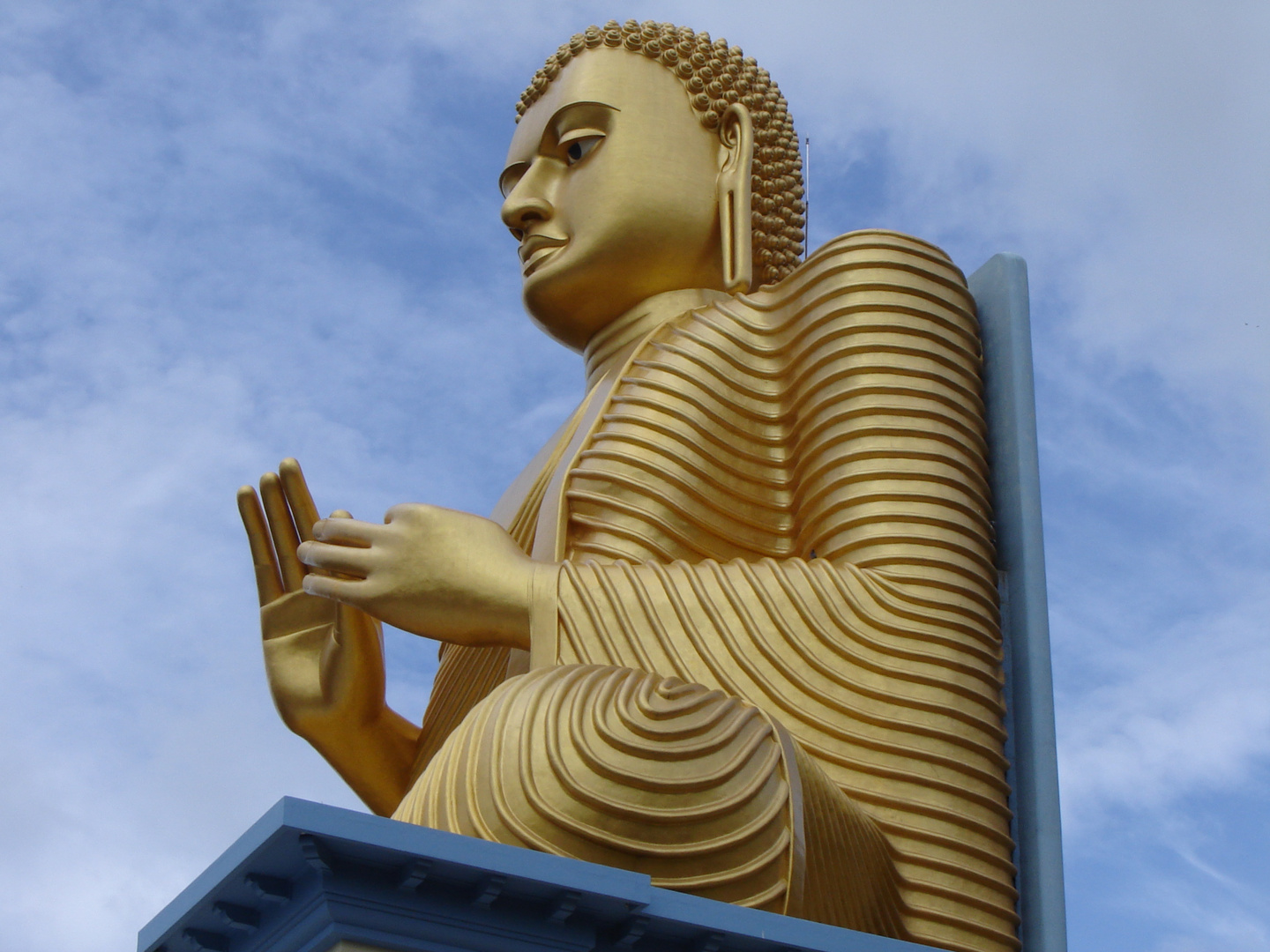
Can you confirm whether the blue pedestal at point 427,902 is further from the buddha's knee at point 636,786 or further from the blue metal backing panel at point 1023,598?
the blue metal backing panel at point 1023,598

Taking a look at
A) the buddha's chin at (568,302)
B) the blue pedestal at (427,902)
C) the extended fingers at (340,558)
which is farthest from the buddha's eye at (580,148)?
the blue pedestal at (427,902)

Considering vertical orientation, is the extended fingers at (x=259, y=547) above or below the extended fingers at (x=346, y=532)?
above

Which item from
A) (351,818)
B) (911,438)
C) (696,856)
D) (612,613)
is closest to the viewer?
(351,818)

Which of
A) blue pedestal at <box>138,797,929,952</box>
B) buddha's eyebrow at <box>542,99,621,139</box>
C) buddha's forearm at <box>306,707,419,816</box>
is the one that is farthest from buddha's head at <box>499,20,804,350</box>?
blue pedestal at <box>138,797,929,952</box>

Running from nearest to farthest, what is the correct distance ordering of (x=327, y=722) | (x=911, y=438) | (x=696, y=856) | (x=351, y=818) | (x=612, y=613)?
(x=351, y=818)
(x=696, y=856)
(x=612, y=613)
(x=911, y=438)
(x=327, y=722)

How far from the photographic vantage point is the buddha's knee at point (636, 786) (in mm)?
4344

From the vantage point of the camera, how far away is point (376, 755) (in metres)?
6.14

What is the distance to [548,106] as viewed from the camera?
6.61 m

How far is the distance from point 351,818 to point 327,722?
259cm

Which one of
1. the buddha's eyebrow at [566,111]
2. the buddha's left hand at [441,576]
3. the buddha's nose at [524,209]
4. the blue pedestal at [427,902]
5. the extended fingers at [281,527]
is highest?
the buddha's eyebrow at [566,111]

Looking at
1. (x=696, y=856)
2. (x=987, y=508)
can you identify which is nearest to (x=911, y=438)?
(x=987, y=508)

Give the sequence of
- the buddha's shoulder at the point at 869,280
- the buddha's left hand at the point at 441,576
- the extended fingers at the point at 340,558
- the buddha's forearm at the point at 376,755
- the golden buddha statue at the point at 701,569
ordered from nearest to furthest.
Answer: the golden buddha statue at the point at 701,569
the buddha's left hand at the point at 441,576
the extended fingers at the point at 340,558
the buddha's shoulder at the point at 869,280
the buddha's forearm at the point at 376,755

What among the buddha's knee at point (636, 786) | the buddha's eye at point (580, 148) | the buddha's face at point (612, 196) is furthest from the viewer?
the buddha's eye at point (580, 148)

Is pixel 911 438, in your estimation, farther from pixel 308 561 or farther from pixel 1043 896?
pixel 308 561
